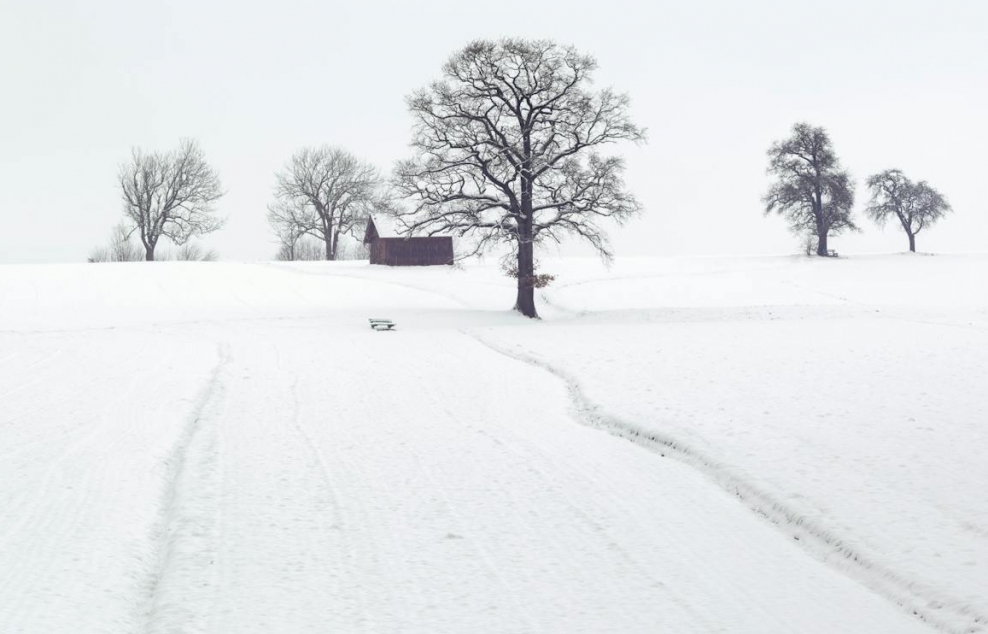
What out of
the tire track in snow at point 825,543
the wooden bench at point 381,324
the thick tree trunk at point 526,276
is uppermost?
the thick tree trunk at point 526,276

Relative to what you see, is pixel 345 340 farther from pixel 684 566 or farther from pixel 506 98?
pixel 684 566

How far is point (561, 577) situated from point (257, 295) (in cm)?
3775

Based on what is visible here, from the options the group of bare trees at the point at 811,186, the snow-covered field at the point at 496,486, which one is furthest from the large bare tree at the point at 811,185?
the snow-covered field at the point at 496,486

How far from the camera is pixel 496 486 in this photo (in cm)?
945

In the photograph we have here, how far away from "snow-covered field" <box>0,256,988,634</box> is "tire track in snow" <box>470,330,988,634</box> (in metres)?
0.03

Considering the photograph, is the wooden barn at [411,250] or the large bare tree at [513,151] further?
the wooden barn at [411,250]

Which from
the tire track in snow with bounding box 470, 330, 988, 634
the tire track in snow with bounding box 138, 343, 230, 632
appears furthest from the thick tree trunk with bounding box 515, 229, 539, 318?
the tire track in snow with bounding box 470, 330, 988, 634

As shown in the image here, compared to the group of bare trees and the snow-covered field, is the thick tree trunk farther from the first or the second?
the group of bare trees

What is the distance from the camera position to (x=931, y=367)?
17.7 metres

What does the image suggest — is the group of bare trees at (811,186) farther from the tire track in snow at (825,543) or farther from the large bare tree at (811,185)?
the tire track in snow at (825,543)

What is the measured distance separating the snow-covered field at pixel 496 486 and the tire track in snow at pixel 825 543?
1.3 inches

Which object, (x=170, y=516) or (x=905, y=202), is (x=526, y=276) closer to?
(x=170, y=516)

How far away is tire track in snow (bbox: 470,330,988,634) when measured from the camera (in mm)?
6223

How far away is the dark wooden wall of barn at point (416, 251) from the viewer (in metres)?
63.2
